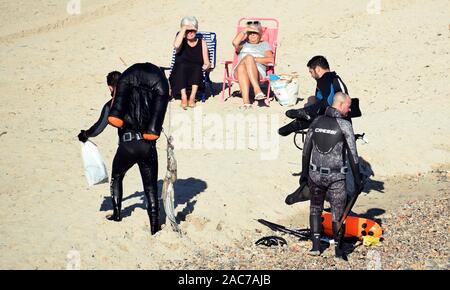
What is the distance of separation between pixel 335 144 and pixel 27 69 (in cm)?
921

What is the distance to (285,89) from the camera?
1423 centimetres

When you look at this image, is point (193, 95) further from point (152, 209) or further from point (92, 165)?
Answer: point (152, 209)

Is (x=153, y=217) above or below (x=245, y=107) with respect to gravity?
below

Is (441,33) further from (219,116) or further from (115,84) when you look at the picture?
(115,84)

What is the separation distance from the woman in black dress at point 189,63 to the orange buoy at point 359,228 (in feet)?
17.7

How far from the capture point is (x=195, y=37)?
46.9 ft

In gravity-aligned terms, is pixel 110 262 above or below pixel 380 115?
below

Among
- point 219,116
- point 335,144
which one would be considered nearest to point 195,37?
point 219,116

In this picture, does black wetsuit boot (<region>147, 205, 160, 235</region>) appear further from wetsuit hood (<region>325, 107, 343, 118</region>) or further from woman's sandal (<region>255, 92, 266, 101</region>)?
woman's sandal (<region>255, 92, 266, 101</region>)

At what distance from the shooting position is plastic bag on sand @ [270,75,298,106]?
46.7ft

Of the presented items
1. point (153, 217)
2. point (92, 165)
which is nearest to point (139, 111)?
point (92, 165)

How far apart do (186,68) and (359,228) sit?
19.5 feet

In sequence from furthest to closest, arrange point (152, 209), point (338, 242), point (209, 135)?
1. point (209, 135)
2. point (152, 209)
3. point (338, 242)

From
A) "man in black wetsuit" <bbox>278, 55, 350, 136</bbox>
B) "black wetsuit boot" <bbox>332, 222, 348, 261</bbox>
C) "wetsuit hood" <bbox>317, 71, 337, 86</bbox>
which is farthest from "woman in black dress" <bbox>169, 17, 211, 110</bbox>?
"black wetsuit boot" <bbox>332, 222, 348, 261</bbox>
